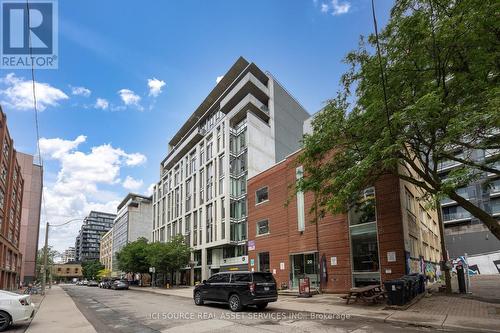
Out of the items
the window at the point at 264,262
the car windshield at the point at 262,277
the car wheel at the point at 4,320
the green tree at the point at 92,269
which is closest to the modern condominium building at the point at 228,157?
the window at the point at 264,262

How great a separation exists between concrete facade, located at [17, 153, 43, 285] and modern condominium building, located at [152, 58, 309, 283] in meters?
33.6

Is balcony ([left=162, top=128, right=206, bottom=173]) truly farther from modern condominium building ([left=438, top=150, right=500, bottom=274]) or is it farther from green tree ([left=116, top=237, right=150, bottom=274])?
modern condominium building ([left=438, top=150, right=500, bottom=274])

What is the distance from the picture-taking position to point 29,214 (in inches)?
2980

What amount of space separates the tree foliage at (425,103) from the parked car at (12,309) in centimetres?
1190

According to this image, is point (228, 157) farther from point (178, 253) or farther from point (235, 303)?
point (235, 303)

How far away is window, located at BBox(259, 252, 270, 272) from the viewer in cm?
3084

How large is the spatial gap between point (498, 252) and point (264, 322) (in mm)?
49733

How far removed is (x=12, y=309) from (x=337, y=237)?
59.2 feet

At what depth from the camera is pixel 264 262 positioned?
103 ft

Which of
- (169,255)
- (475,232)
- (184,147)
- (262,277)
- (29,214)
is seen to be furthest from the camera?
(29,214)

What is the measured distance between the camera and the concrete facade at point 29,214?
71.5m

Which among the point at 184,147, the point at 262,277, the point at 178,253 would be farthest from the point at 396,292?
the point at 184,147

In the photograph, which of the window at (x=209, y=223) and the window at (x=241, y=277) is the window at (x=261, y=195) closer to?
the window at (x=209, y=223)

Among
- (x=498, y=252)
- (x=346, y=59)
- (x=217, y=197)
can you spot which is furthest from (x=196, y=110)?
(x=498, y=252)
